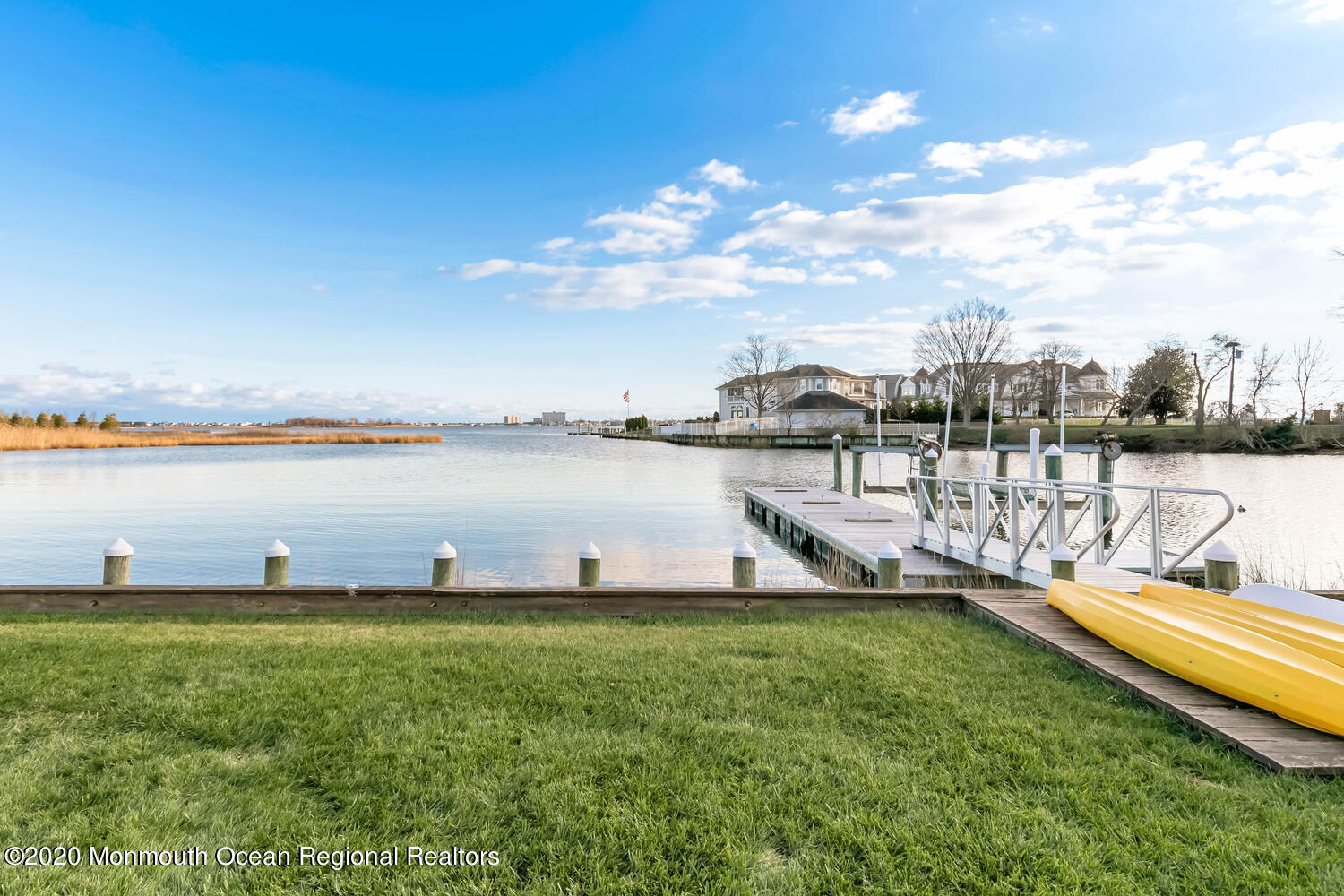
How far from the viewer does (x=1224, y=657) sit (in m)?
3.45

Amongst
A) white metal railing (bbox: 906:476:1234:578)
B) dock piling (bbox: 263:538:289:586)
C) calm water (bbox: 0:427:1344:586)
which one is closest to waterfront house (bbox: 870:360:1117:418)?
calm water (bbox: 0:427:1344:586)

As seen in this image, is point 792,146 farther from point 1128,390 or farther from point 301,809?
point 1128,390

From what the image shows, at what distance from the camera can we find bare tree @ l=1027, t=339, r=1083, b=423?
6544 cm

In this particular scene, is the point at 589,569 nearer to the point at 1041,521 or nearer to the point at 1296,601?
the point at 1041,521

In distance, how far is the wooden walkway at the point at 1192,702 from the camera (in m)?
2.80

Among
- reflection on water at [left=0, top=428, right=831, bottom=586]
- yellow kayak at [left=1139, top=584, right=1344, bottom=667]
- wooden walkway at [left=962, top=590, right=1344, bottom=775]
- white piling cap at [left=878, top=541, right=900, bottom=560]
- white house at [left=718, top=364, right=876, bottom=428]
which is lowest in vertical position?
reflection on water at [left=0, top=428, right=831, bottom=586]

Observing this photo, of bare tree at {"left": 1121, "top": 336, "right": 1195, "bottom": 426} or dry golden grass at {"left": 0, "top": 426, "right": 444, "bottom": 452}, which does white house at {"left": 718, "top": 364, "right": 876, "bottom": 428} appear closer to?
bare tree at {"left": 1121, "top": 336, "right": 1195, "bottom": 426}

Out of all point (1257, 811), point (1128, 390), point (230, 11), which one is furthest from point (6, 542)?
point (1128, 390)

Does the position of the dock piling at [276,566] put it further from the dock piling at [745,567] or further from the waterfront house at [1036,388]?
the waterfront house at [1036,388]

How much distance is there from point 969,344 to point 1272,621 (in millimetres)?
63673

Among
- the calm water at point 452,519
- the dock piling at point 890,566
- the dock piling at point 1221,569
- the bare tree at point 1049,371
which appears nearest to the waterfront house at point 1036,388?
the bare tree at point 1049,371

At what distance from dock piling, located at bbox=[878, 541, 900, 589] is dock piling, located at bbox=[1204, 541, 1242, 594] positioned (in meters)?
2.88

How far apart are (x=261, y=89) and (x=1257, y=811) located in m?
25.5

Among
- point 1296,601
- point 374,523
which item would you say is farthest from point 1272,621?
point 374,523
